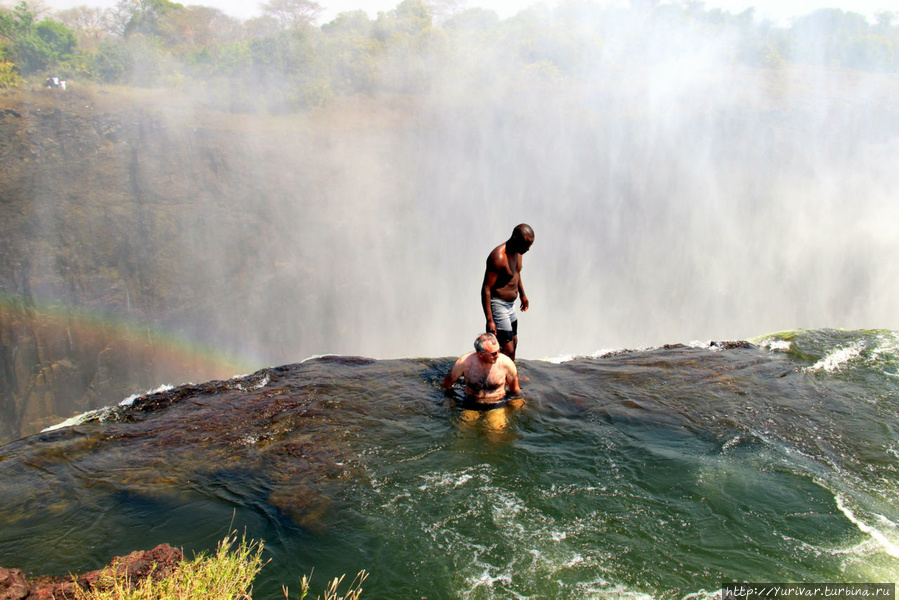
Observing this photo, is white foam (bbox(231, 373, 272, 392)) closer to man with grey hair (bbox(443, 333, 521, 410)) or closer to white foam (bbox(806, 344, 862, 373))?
man with grey hair (bbox(443, 333, 521, 410))

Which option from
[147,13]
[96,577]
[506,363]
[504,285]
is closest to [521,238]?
[504,285]

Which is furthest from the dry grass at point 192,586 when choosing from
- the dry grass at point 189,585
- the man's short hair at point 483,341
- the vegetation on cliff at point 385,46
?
the vegetation on cliff at point 385,46

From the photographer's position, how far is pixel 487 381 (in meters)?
5.67

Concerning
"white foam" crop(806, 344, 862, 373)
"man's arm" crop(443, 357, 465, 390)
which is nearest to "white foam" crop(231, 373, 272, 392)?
"man's arm" crop(443, 357, 465, 390)

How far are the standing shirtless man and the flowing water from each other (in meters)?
0.80

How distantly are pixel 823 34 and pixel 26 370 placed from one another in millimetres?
53963

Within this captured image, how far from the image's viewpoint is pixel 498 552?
3.32m

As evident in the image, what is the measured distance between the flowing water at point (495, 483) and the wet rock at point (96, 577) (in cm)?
38

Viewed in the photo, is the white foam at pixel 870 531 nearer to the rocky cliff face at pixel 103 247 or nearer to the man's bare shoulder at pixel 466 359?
the man's bare shoulder at pixel 466 359

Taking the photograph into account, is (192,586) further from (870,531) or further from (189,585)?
(870,531)

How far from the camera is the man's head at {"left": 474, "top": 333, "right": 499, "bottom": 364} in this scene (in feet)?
17.6

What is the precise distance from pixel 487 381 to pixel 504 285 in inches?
47.4

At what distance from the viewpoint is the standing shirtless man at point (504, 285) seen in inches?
227

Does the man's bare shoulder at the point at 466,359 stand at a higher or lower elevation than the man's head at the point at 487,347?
lower
